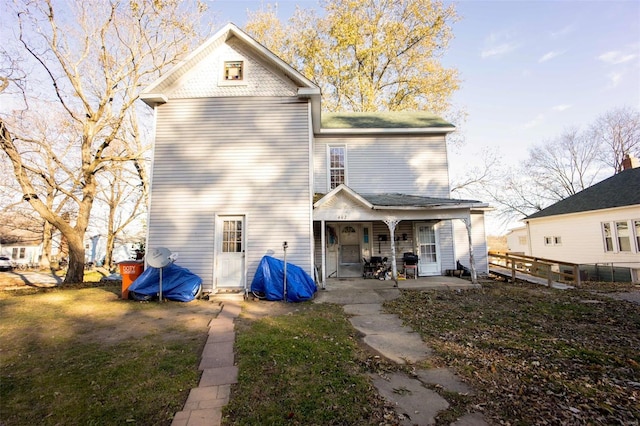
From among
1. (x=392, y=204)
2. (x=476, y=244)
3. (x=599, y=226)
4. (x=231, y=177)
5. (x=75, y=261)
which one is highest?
(x=231, y=177)

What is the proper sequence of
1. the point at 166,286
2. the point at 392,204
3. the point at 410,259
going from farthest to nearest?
the point at 410,259 < the point at 392,204 < the point at 166,286

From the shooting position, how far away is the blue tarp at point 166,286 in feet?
24.8

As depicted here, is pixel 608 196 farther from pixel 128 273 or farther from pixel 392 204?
pixel 128 273

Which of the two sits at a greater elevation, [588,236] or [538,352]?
[588,236]

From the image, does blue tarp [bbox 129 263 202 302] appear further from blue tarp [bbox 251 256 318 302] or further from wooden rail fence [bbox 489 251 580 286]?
wooden rail fence [bbox 489 251 580 286]

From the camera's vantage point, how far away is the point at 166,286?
769cm

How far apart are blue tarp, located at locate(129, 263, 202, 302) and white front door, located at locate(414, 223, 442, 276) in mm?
8463

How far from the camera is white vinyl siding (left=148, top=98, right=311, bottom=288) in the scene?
877 centimetres

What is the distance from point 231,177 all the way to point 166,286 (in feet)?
12.0

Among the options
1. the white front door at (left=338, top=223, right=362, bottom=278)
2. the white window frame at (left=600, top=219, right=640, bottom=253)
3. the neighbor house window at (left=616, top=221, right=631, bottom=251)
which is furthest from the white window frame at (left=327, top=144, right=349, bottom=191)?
the neighbor house window at (left=616, top=221, right=631, bottom=251)

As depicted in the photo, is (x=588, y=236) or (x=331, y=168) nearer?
(x=331, y=168)

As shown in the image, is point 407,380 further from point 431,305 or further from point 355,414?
point 431,305

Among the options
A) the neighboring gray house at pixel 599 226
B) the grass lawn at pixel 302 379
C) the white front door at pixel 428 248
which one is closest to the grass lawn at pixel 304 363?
the grass lawn at pixel 302 379

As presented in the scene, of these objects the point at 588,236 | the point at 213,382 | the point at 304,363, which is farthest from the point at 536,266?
the point at 213,382
